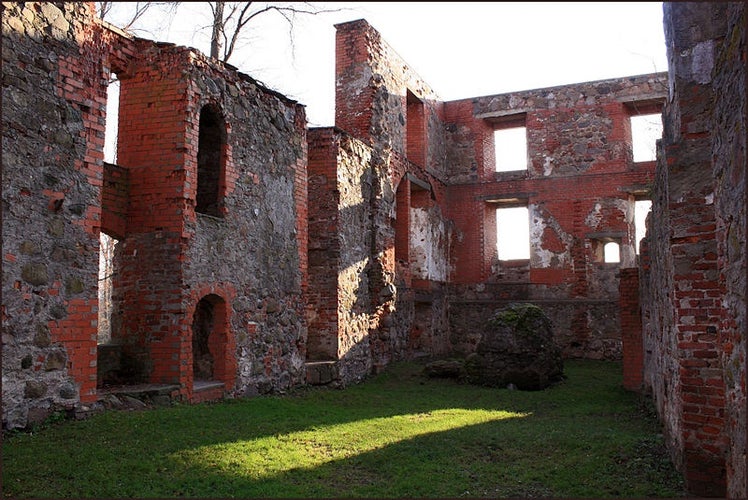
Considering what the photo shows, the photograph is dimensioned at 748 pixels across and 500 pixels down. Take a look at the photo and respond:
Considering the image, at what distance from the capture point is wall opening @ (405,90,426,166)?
1791 cm

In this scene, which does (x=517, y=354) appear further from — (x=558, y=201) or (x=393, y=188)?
(x=558, y=201)

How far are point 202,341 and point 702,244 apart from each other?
21.6ft

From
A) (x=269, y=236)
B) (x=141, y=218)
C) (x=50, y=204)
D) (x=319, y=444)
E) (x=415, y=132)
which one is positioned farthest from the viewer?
(x=415, y=132)

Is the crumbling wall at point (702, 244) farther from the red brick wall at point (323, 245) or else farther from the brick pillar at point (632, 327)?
the red brick wall at point (323, 245)

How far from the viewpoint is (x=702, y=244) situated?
4961 mm

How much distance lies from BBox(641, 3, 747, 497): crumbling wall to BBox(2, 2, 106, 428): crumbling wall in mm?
5689

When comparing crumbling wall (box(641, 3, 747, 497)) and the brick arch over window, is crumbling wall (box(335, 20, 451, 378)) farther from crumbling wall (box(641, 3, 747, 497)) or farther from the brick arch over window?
crumbling wall (box(641, 3, 747, 497))

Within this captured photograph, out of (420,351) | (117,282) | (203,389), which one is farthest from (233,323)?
(420,351)

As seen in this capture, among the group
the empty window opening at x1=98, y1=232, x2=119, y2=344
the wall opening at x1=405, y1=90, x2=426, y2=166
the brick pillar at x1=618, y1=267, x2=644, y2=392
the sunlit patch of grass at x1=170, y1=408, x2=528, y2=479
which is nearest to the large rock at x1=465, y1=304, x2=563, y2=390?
the brick pillar at x1=618, y1=267, x2=644, y2=392

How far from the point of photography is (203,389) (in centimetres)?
788

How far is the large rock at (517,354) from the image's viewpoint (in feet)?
37.2

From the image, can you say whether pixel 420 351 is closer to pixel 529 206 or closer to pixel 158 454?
pixel 529 206

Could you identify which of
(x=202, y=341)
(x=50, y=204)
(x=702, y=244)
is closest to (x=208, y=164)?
(x=202, y=341)

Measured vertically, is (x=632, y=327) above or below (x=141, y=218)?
below
